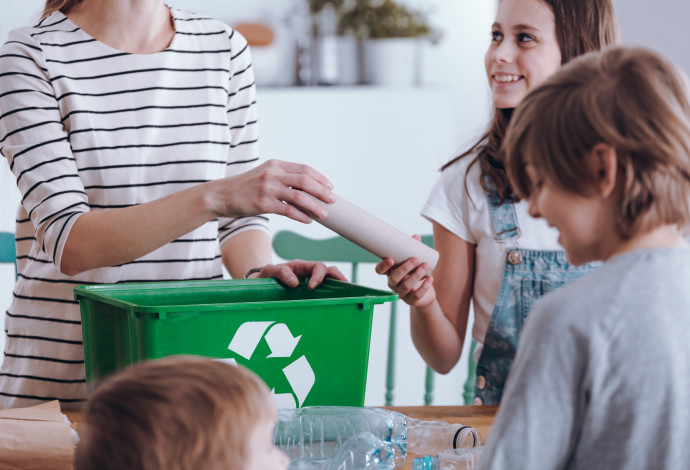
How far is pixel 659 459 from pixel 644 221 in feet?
0.65

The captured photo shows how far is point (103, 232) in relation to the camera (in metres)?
1.10

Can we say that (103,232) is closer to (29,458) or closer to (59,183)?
(59,183)

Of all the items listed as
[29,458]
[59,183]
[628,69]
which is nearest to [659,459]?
[628,69]

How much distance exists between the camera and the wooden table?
3.70 ft

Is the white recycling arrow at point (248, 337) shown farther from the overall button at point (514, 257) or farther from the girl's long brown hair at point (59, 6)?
the girl's long brown hair at point (59, 6)

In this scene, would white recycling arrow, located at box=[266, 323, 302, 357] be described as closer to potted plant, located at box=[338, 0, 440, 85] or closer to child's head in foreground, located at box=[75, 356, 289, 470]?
child's head in foreground, located at box=[75, 356, 289, 470]

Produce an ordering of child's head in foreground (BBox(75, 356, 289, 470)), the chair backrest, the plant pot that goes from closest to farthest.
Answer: child's head in foreground (BBox(75, 356, 289, 470)) → the chair backrest → the plant pot

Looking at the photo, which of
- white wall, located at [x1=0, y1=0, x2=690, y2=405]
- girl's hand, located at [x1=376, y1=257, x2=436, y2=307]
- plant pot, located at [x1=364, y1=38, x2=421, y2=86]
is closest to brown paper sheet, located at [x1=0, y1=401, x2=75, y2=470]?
girl's hand, located at [x1=376, y1=257, x2=436, y2=307]

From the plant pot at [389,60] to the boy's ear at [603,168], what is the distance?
2.18 meters

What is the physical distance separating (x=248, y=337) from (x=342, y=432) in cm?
16

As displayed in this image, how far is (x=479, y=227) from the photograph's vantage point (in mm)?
1411

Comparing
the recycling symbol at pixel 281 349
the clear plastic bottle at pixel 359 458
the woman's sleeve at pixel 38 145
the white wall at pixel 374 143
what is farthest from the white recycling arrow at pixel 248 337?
the white wall at pixel 374 143

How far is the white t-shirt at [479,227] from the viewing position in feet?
4.57

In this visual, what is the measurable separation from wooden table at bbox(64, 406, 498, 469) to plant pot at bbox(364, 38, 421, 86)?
1.79m
